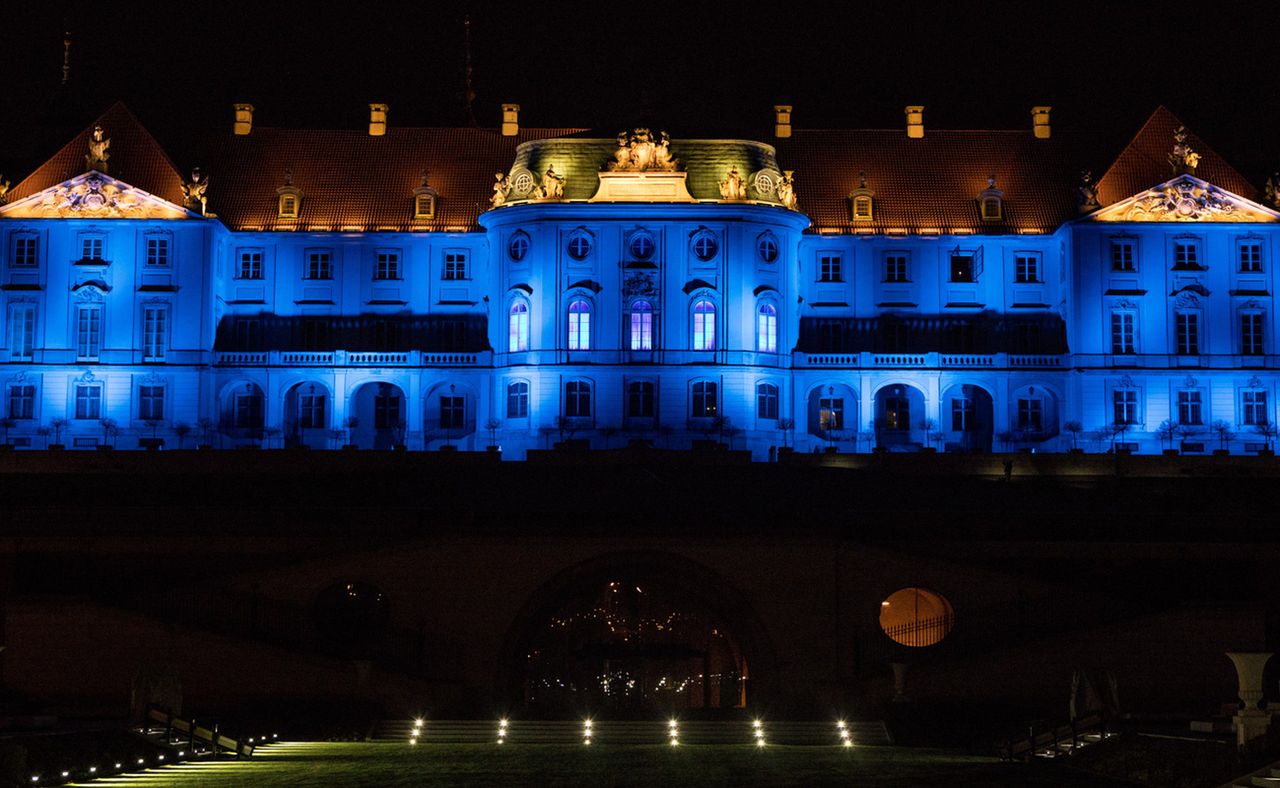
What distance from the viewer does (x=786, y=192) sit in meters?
74.9

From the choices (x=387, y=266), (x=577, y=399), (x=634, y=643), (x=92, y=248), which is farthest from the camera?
(x=387, y=266)

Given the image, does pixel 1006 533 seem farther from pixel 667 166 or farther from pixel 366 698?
pixel 667 166

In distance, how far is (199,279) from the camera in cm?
7494

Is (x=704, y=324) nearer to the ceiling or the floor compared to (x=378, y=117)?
nearer to the floor

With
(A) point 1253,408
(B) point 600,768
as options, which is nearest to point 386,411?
(A) point 1253,408

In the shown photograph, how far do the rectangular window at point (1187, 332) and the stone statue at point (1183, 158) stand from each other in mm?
5530

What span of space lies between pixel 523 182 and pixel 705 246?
7309mm

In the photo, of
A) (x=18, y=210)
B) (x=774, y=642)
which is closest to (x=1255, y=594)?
→ (x=774, y=642)

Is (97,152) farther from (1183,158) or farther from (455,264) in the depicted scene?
(1183,158)

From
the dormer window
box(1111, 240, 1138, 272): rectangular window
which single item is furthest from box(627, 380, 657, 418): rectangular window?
box(1111, 240, 1138, 272): rectangular window

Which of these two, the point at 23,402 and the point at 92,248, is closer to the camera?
the point at 23,402

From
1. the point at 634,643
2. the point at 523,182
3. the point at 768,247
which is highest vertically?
the point at 523,182

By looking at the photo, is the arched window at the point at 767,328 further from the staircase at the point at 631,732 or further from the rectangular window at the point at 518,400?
the staircase at the point at 631,732

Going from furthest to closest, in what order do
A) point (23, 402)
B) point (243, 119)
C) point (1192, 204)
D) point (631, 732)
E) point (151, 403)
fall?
point (243, 119) < point (1192, 204) < point (151, 403) < point (23, 402) < point (631, 732)
